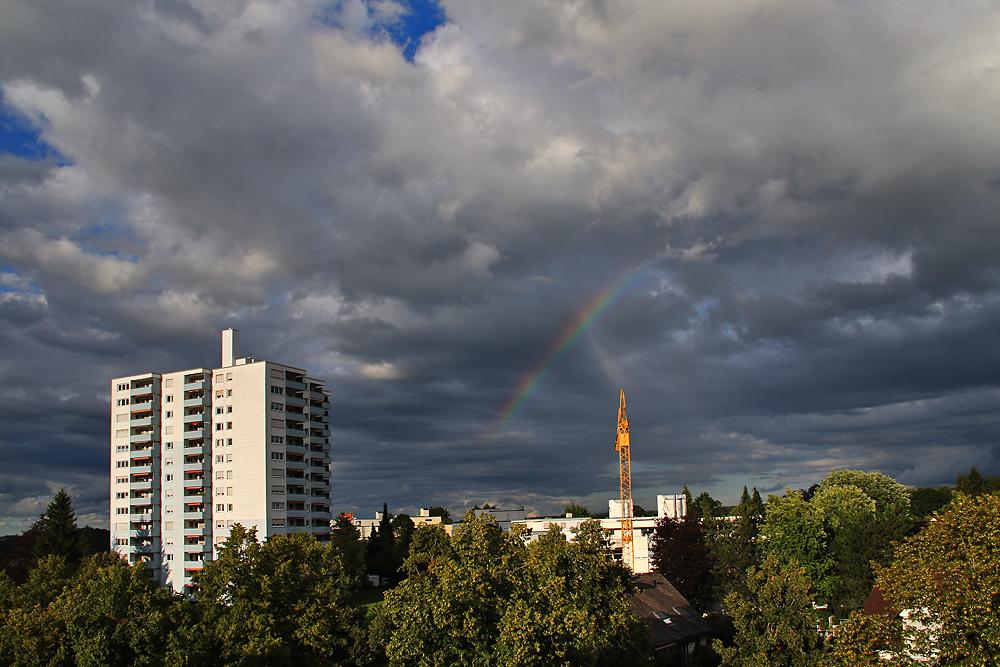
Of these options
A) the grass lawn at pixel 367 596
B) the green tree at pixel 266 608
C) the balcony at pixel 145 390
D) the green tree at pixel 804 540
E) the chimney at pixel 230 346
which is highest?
the chimney at pixel 230 346

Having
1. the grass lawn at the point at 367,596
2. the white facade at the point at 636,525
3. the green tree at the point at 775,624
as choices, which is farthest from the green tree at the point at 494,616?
the white facade at the point at 636,525

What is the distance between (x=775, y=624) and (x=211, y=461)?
90184mm

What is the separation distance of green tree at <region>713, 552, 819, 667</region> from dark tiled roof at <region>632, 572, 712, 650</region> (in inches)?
598

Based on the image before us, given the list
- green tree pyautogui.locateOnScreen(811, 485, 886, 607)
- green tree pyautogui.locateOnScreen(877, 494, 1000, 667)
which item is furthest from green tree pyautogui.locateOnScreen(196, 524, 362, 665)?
green tree pyautogui.locateOnScreen(811, 485, 886, 607)

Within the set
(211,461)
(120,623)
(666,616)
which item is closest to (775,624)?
(666,616)

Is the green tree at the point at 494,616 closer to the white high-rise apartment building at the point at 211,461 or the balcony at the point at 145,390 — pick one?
the white high-rise apartment building at the point at 211,461

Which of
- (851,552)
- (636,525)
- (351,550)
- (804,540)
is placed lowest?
(636,525)

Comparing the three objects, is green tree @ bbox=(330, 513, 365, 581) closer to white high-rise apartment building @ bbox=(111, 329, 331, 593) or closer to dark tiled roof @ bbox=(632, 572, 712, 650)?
white high-rise apartment building @ bbox=(111, 329, 331, 593)

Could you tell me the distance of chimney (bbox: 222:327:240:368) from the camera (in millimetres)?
105875

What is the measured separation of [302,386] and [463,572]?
3390 inches

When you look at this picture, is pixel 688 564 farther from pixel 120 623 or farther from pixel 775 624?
pixel 120 623

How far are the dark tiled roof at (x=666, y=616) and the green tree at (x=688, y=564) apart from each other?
354 inches

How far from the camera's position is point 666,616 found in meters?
53.9

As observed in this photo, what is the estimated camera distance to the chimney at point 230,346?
10588cm
